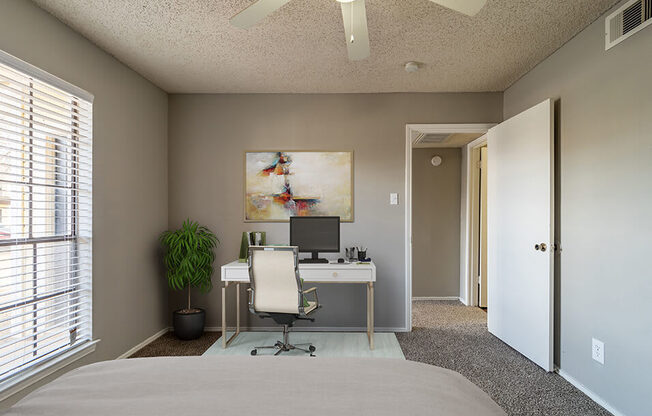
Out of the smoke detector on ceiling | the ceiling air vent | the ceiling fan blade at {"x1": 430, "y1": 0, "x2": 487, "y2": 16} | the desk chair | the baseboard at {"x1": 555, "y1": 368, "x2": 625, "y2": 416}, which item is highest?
the smoke detector on ceiling

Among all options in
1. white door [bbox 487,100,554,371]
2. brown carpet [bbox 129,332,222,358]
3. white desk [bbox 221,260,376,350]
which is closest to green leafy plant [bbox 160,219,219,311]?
white desk [bbox 221,260,376,350]

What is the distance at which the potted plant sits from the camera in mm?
3793

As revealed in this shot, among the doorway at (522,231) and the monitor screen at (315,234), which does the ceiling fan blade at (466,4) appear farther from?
the monitor screen at (315,234)

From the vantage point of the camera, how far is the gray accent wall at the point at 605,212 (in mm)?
2262

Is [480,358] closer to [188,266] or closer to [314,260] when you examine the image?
[314,260]

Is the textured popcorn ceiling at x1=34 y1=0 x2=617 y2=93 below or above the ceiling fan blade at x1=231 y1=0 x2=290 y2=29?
above

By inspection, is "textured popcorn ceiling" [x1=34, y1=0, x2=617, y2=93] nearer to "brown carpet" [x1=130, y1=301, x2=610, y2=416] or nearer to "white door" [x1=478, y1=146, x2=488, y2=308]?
"white door" [x1=478, y1=146, x2=488, y2=308]

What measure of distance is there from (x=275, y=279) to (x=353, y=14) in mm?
2046

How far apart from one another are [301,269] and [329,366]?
2264 millimetres

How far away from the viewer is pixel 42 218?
2.60 metres

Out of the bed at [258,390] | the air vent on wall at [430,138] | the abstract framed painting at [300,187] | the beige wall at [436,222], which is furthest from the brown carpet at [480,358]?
the air vent on wall at [430,138]

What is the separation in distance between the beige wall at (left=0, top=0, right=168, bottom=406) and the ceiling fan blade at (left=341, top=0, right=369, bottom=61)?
1.87 metres

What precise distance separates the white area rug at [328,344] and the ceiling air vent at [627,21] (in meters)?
2.73

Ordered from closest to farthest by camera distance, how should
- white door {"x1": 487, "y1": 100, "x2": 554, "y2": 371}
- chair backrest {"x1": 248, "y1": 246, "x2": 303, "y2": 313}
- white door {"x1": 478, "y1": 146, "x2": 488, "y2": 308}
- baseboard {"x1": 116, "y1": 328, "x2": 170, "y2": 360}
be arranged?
white door {"x1": 487, "y1": 100, "x2": 554, "y2": 371} → chair backrest {"x1": 248, "y1": 246, "x2": 303, "y2": 313} → baseboard {"x1": 116, "y1": 328, "x2": 170, "y2": 360} → white door {"x1": 478, "y1": 146, "x2": 488, "y2": 308}
